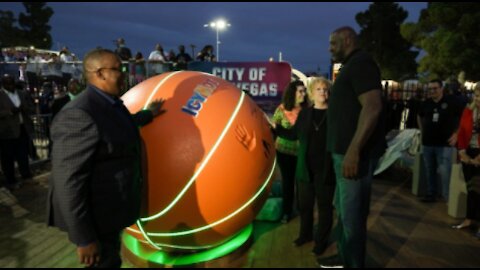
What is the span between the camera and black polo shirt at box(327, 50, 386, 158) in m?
2.99

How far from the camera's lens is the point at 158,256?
3807mm

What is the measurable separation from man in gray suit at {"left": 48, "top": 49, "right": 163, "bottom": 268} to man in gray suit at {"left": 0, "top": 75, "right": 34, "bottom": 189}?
17.1 ft

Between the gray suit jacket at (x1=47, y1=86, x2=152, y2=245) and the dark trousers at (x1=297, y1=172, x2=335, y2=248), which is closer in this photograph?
the gray suit jacket at (x1=47, y1=86, x2=152, y2=245)

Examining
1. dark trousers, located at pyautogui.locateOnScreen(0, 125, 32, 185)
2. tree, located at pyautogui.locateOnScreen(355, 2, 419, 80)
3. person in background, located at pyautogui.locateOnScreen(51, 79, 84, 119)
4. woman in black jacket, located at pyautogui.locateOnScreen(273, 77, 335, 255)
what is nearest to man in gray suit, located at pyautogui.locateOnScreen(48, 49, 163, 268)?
woman in black jacket, located at pyautogui.locateOnScreen(273, 77, 335, 255)

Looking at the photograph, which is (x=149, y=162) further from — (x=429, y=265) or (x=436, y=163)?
(x=436, y=163)

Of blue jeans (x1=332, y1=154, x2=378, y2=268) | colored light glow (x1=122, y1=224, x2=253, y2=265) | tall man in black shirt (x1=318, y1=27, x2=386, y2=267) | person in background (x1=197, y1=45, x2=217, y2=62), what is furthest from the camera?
person in background (x1=197, y1=45, x2=217, y2=62)

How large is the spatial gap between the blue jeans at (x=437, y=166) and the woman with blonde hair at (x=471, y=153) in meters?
1.01

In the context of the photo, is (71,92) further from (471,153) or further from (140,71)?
(471,153)

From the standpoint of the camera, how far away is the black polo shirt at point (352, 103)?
299cm

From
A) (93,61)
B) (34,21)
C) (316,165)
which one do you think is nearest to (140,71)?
(316,165)

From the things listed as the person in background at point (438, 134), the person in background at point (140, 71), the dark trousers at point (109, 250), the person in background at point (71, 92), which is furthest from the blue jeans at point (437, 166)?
the person in background at point (140, 71)

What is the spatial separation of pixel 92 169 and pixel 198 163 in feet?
3.64

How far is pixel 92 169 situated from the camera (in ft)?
7.19

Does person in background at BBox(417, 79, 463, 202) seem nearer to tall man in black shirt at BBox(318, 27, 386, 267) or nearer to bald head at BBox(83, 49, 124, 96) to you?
tall man in black shirt at BBox(318, 27, 386, 267)
